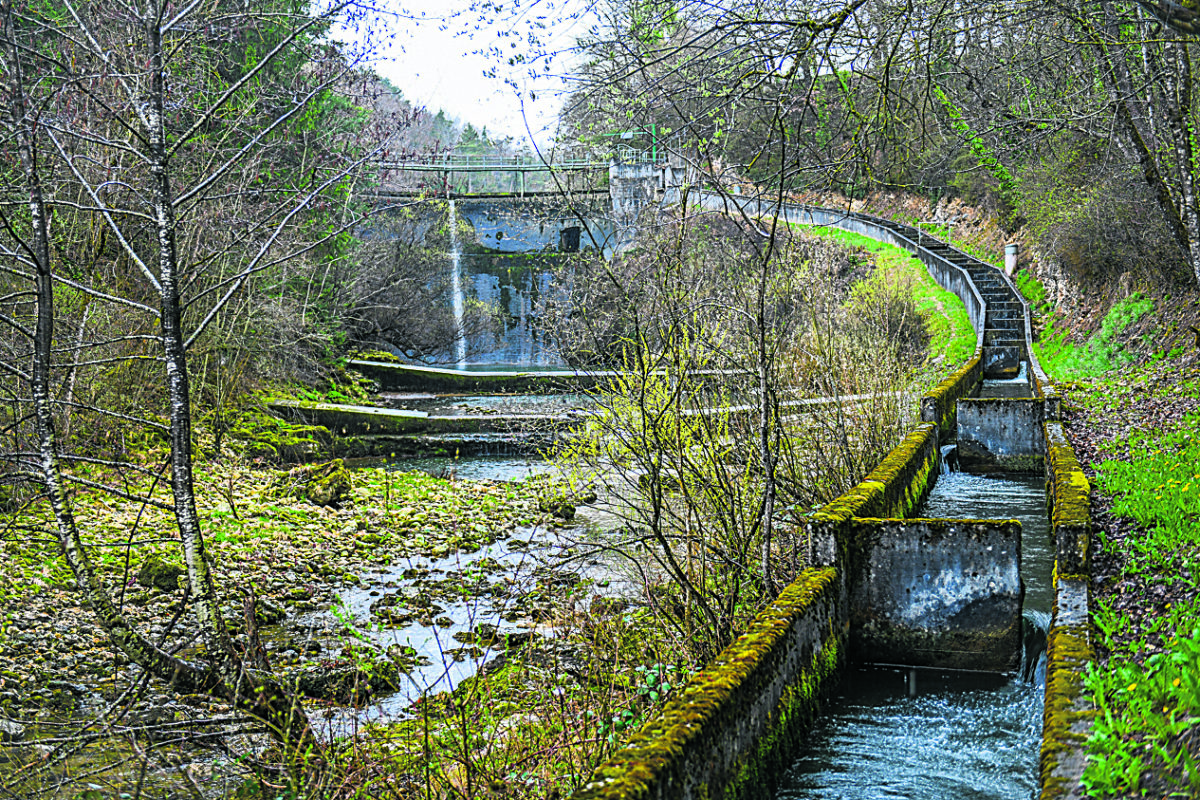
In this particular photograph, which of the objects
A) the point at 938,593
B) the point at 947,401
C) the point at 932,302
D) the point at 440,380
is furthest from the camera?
the point at 932,302

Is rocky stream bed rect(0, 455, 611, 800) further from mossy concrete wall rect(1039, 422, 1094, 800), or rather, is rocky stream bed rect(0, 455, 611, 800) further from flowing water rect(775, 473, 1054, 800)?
mossy concrete wall rect(1039, 422, 1094, 800)

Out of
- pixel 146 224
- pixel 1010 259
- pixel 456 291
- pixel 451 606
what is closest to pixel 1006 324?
pixel 1010 259

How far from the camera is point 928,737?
5688mm

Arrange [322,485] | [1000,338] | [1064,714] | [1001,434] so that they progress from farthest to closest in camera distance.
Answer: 1. [1000,338]
2. [322,485]
3. [1001,434]
4. [1064,714]

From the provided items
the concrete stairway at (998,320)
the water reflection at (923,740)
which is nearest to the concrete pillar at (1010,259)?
the concrete stairway at (998,320)

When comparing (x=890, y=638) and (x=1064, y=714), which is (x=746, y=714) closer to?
(x=1064, y=714)

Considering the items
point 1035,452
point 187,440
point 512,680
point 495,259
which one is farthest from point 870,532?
point 495,259

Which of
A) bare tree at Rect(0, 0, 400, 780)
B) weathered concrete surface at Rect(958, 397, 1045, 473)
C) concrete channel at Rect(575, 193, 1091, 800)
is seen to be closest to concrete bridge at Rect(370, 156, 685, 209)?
bare tree at Rect(0, 0, 400, 780)

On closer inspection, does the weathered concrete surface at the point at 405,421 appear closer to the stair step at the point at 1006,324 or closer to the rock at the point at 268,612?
the rock at the point at 268,612

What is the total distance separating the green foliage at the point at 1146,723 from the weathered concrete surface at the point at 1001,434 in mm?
8758

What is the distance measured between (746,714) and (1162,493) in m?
A: 4.94

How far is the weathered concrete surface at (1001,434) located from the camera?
41.8ft

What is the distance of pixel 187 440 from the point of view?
630 centimetres

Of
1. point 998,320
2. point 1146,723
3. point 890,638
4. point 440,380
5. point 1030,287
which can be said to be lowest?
point 890,638
